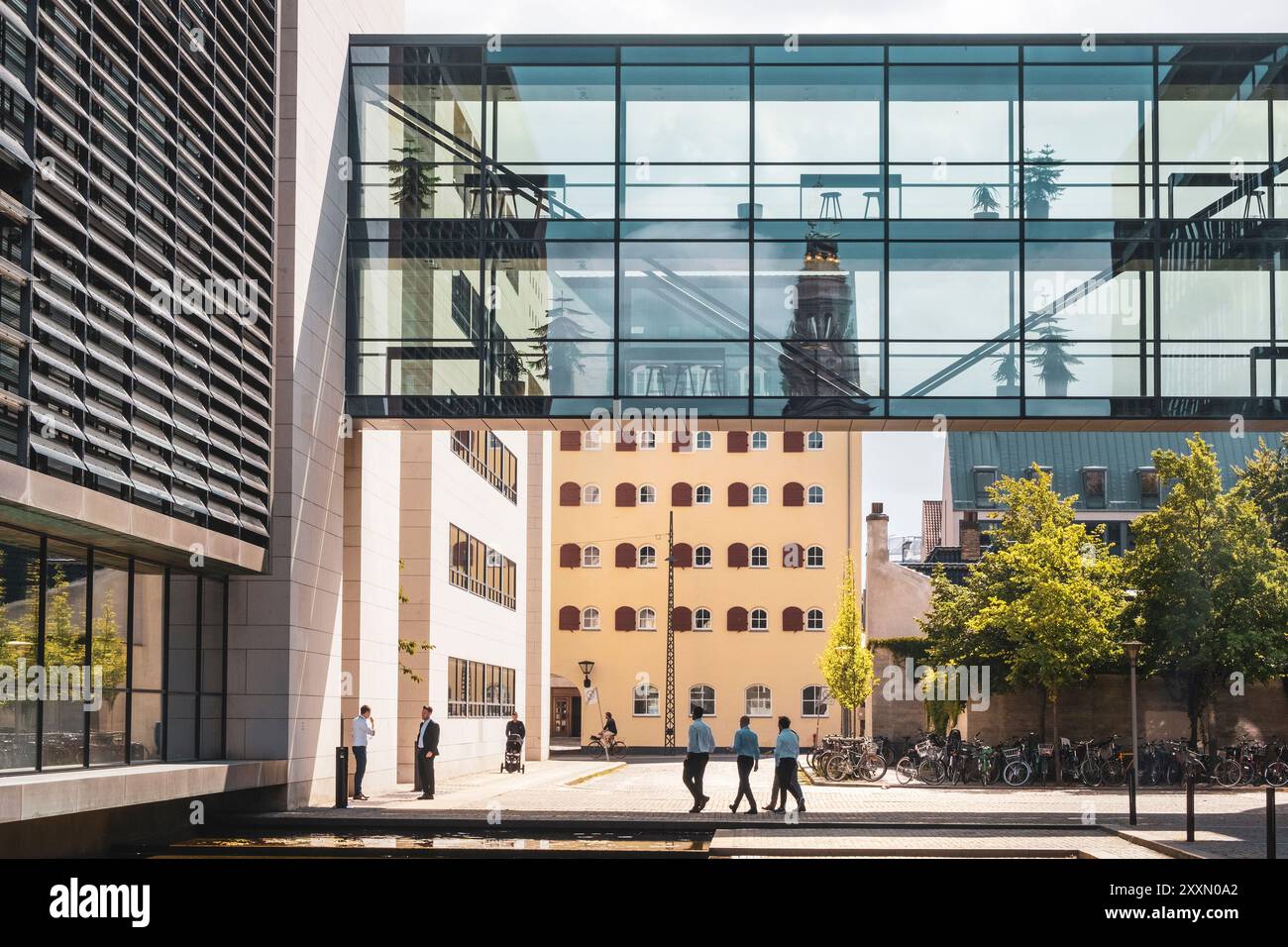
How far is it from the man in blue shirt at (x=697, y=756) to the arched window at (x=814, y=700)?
5053 centimetres

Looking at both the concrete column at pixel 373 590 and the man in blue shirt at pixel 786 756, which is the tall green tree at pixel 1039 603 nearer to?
the man in blue shirt at pixel 786 756

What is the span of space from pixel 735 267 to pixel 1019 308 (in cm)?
461

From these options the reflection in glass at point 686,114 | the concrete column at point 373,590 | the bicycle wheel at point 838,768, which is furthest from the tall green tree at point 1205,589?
the concrete column at point 373,590

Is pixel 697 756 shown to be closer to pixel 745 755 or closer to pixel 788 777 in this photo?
pixel 745 755

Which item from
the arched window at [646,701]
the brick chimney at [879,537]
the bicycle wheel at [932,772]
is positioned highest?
the brick chimney at [879,537]

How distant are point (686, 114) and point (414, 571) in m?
13.9

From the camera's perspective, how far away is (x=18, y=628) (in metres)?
16.8

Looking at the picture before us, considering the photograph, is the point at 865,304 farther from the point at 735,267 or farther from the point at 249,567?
the point at 249,567

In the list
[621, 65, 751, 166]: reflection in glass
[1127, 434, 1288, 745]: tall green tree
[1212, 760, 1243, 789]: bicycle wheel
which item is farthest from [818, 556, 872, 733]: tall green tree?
[621, 65, 751, 166]: reflection in glass

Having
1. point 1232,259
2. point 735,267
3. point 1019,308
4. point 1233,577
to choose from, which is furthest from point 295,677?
point 1233,577

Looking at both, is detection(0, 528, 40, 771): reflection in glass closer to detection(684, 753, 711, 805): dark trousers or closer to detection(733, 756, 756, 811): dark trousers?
detection(733, 756, 756, 811): dark trousers

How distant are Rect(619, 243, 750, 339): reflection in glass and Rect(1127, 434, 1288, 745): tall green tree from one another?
49.6 ft

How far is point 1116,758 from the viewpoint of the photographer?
125ft

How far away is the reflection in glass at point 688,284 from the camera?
27734 mm
